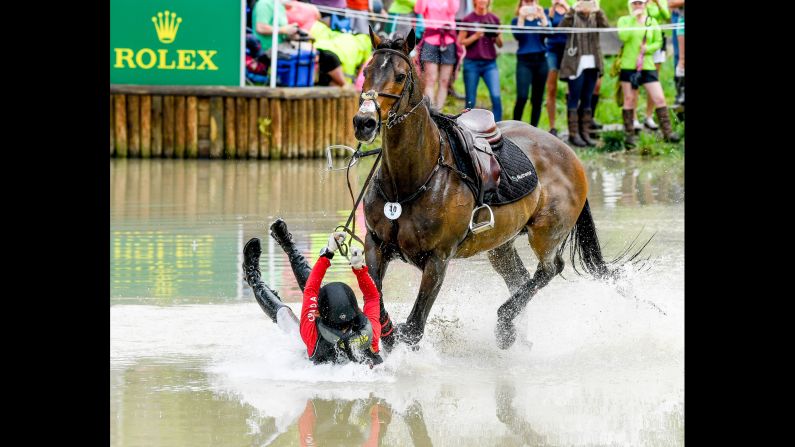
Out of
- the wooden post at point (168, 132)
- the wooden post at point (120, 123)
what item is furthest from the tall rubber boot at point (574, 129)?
the wooden post at point (120, 123)

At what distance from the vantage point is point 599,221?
46.1 feet

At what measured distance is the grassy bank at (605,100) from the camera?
20094mm

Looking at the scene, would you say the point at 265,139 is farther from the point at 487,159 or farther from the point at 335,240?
the point at 335,240

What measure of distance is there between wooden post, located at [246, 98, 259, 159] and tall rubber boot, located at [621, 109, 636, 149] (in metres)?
4.99

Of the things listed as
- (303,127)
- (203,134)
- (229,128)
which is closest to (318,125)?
(303,127)

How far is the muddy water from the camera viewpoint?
7.06m

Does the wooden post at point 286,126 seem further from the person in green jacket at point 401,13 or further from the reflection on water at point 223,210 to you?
the person in green jacket at point 401,13

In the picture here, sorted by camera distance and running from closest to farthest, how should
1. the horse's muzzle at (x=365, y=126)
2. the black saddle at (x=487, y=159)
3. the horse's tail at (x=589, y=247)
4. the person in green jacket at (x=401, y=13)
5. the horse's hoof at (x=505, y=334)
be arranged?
1. the horse's muzzle at (x=365, y=126)
2. the black saddle at (x=487, y=159)
3. the horse's hoof at (x=505, y=334)
4. the horse's tail at (x=589, y=247)
5. the person in green jacket at (x=401, y=13)

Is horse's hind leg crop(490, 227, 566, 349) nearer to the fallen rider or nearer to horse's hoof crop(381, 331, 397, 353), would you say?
horse's hoof crop(381, 331, 397, 353)

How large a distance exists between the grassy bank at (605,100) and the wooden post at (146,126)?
15.0 ft
